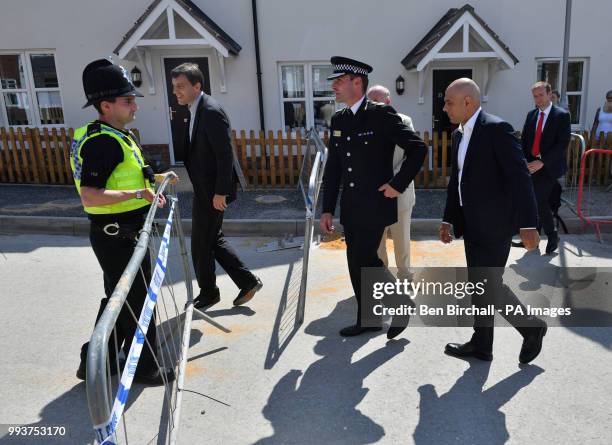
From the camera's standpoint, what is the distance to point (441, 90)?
10836 millimetres

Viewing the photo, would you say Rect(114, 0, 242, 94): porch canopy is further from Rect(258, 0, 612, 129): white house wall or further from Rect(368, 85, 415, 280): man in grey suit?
Rect(368, 85, 415, 280): man in grey suit

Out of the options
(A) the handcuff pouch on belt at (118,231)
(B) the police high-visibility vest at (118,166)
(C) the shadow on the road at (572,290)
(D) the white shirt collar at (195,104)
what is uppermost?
(D) the white shirt collar at (195,104)

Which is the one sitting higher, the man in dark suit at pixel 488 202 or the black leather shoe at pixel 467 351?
the man in dark suit at pixel 488 202

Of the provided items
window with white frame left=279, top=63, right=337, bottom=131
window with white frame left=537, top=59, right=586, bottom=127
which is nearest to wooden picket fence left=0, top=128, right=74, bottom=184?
window with white frame left=279, top=63, right=337, bottom=131

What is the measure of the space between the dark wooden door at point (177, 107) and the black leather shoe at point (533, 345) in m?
8.80

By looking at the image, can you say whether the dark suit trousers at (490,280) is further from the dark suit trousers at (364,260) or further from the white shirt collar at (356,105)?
the white shirt collar at (356,105)

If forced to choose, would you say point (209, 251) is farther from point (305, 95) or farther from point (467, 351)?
point (305, 95)

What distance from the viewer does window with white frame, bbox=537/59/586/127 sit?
10.7 m

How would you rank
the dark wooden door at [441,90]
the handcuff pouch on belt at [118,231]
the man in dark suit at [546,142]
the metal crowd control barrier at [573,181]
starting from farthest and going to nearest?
the dark wooden door at [441,90]
the metal crowd control barrier at [573,181]
the man in dark suit at [546,142]
the handcuff pouch on belt at [118,231]

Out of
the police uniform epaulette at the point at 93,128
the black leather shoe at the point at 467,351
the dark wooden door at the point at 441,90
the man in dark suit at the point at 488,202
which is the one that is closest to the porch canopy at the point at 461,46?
the dark wooden door at the point at 441,90

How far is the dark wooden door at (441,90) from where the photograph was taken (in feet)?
35.1

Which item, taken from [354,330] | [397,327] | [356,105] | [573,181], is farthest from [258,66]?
[397,327]

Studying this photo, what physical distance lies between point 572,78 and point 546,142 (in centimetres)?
717

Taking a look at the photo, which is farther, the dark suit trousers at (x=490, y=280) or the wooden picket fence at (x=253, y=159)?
Result: the wooden picket fence at (x=253, y=159)
